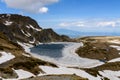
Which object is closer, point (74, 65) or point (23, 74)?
point (23, 74)

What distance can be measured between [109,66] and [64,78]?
62587mm

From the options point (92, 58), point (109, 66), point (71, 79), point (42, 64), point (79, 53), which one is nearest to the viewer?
point (71, 79)

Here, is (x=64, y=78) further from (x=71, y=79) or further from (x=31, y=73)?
(x=31, y=73)

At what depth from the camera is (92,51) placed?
6673 inches

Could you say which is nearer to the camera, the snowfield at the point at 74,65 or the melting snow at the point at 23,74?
the melting snow at the point at 23,74

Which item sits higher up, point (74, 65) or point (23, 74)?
point (23, 74)

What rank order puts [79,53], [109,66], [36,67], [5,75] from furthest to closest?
[79,53], [109,66], [36,67], [5,75]

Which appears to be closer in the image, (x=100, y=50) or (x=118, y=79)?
(x=118, y=79)

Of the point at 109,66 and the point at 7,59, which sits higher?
the point at 7,59

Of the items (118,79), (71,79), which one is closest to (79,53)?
(118,79)

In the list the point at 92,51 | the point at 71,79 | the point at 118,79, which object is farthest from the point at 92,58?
the point at 71,79

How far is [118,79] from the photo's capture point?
81.7 m

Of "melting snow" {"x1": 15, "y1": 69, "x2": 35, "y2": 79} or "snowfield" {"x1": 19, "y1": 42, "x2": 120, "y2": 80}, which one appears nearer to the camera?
"melting snow" {"x1": 15, "y1": 69, "x2": 35, "y2": 79}

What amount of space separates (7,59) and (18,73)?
19.6 metres
